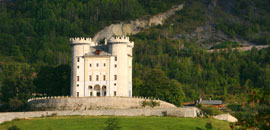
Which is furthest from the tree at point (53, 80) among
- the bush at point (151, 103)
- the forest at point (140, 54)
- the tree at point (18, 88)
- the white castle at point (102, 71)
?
the bush at point (151, 103)

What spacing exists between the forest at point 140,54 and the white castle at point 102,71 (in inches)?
191

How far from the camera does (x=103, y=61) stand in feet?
281

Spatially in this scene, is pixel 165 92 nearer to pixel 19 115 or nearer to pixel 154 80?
pixel 154 80

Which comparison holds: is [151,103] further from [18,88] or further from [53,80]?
[18,88]

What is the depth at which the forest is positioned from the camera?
305ft

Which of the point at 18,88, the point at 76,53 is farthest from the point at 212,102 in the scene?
the point at 18,88

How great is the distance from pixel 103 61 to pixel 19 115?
15.6m

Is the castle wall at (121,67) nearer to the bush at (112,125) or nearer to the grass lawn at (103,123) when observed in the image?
the grass lawn at (103,123)

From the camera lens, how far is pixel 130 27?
172m

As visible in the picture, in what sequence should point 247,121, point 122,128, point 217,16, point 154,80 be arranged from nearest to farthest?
1. point 247,121
2. point 122,128
3. point 154,80
4. point 217,16

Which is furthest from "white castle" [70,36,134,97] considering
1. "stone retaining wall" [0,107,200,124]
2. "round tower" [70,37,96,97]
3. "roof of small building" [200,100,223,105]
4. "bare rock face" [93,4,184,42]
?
"bare rock face" [93,4,184,42]

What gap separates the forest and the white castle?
4854 millimetres

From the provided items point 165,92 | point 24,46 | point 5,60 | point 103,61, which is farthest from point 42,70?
point 24,46

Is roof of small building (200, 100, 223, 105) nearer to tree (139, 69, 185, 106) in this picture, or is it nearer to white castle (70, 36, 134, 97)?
tree (139, 69, 185, 106)
